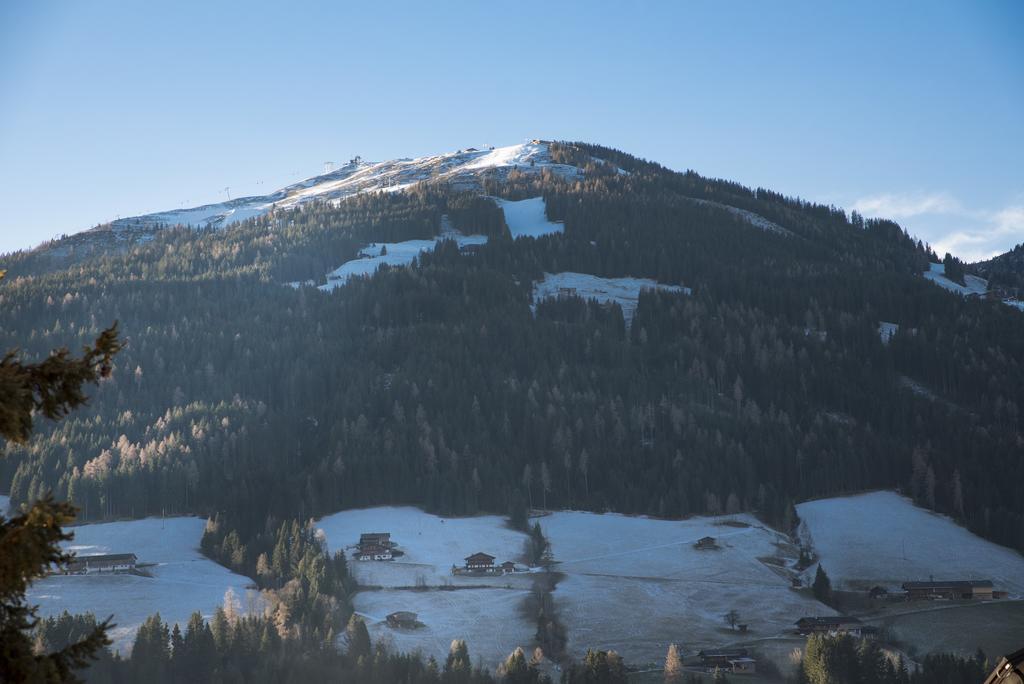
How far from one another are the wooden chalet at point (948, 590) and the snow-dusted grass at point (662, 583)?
487 inches

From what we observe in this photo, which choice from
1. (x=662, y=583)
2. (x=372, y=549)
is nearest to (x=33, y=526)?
(x=662, y=583)

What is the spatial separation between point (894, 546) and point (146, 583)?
289 feet

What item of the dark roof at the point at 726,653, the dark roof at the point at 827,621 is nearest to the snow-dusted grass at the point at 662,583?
the dark roof at the point at 827,621

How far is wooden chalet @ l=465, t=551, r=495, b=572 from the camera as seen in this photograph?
426 feet

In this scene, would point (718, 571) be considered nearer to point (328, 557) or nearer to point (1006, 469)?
point (328, 557)

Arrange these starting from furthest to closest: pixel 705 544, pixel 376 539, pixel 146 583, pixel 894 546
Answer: pixel 894 546 < pixel 705 544 < pixel 376 539 < pixel 146 583

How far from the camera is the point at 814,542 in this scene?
457 ft

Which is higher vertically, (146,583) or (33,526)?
(33,526)

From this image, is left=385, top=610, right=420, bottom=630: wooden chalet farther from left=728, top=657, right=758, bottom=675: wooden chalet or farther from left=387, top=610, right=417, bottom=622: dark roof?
left=728, top=657, right=758, bottom=675: wooden chalet

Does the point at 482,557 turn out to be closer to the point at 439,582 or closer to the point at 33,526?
the point at 439,582

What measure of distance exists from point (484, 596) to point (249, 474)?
49.4m

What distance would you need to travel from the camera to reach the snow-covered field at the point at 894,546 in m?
130

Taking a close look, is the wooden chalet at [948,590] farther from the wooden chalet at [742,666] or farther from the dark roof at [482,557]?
the dark roof at [482,557]

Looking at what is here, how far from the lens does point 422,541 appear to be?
138875mm
